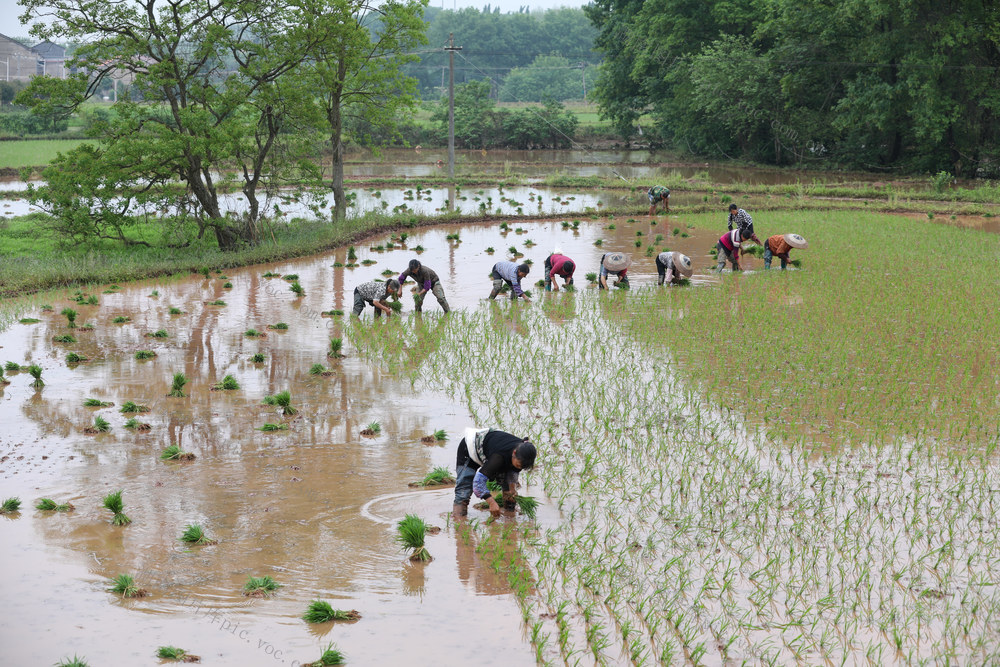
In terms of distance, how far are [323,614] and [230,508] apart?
2.23 m

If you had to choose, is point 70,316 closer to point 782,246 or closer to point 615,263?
point 615,263

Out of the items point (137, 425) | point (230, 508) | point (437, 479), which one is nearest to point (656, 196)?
point (137, 425)

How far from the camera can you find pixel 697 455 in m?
9.11

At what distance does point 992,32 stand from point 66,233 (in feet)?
104

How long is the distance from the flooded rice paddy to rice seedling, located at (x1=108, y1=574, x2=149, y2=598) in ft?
0.31

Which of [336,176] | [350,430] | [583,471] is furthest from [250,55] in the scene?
[583,471]

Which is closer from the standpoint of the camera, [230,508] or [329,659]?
[329,659]

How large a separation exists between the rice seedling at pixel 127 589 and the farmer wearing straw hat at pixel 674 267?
12.7 meters

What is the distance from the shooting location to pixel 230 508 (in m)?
7.99

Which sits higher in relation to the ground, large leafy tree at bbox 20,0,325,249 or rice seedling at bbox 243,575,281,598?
large leafy tree at bbox 20,0,325,249

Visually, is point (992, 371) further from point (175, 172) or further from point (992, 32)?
point (992, 32)

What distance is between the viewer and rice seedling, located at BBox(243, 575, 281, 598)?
6449 mm

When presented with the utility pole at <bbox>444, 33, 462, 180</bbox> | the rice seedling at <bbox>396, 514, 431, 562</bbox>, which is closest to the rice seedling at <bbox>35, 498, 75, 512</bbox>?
the rice seedling at <bbox>396, 514, 431, 562</bbox>

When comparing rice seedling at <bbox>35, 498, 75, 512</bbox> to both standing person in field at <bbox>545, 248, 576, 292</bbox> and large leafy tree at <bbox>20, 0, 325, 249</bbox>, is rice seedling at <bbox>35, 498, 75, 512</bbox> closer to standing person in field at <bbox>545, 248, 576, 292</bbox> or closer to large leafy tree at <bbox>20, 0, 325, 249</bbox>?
standing person in field at <bbox>545, 248, 576, 292</bbox>
